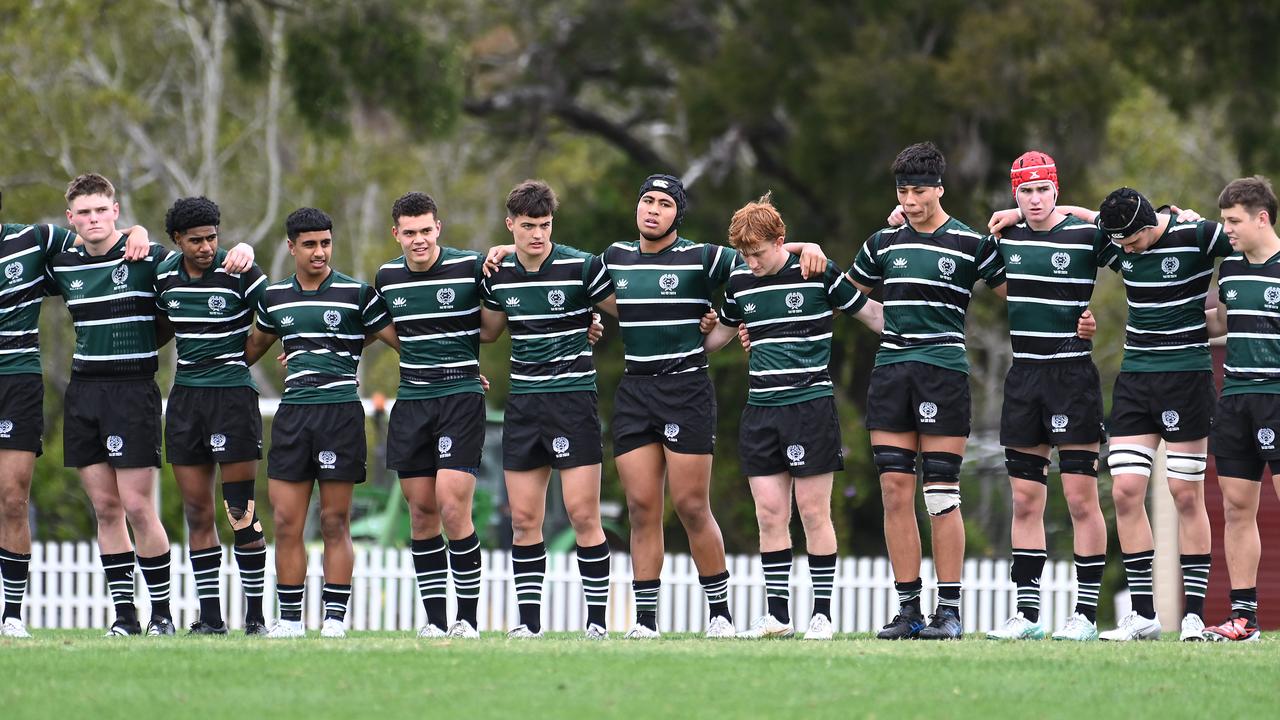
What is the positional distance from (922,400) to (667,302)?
1.45 metres

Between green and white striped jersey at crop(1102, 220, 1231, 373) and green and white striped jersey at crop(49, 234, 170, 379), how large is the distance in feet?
17.2

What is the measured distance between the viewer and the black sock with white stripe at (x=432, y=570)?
9.93 metres

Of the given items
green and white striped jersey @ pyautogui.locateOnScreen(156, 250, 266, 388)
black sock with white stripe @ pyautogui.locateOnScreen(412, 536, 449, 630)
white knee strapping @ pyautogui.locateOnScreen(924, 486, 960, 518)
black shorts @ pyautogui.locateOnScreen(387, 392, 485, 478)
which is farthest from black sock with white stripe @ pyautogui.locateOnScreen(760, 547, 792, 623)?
green and white striped jersey @ pyautogui.locateOnScreen(156, 250, 266, 388)

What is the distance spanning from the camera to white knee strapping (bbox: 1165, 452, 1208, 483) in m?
9.45

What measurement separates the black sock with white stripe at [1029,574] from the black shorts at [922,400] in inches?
30.2

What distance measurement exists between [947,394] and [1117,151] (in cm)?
2573

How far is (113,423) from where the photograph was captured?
9.81 metres

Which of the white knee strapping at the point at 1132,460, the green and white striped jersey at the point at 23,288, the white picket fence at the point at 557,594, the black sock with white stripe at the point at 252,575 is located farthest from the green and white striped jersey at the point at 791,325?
the white picket fence at the point at 557,594

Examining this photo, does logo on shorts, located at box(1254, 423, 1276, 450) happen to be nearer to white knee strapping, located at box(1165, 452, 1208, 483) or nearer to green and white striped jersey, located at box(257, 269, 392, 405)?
white knee strapping, located at box(1165, 452, 1208, 483)

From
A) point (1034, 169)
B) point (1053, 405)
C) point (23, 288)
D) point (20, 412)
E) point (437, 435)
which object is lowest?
point (437, 435)

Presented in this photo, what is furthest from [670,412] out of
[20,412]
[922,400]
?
[20,412]

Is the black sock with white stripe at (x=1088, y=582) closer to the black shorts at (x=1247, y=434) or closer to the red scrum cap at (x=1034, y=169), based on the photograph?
the black shorts at (x=1247, y=434)

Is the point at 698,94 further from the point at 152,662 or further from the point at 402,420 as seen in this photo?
the point at 152,662

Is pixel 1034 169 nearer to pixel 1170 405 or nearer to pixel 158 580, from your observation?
pixel 1170 405
